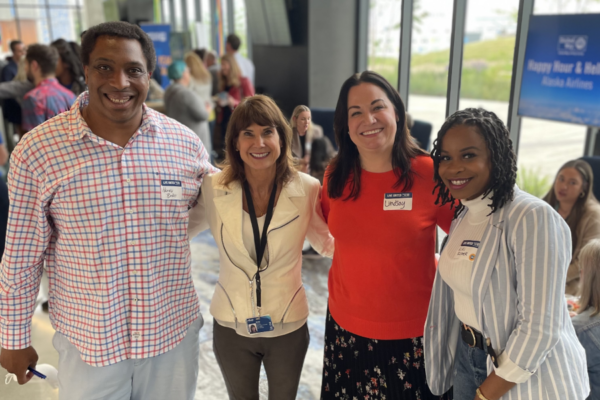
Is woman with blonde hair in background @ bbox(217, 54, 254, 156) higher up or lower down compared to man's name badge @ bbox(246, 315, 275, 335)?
higher up

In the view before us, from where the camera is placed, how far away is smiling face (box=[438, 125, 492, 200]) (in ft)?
4.58

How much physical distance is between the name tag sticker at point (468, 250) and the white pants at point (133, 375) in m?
1.01

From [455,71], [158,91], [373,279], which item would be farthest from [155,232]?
[158,91]

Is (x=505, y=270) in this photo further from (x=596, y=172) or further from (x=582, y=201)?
(x=596, y=172)

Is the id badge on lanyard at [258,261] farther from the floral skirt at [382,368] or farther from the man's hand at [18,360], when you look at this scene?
the man's hand at [18,360]

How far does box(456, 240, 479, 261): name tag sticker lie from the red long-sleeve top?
29 cm

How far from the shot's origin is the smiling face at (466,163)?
4.58ft

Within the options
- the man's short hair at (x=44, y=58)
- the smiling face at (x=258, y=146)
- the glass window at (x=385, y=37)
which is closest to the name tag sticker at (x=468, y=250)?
the smiling face at (x=258, y=146)

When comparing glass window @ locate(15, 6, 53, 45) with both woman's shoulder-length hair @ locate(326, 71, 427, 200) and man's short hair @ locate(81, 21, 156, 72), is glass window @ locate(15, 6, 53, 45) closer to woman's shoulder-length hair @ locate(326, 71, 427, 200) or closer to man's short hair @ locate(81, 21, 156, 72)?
man's short hair @ locate(81, 21, 156, 72)

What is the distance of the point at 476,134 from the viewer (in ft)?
4.58

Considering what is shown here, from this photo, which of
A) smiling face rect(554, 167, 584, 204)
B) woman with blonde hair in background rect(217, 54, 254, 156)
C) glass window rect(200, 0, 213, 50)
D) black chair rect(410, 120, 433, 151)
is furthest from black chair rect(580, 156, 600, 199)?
glass window rect(200, 0, 213, 50)

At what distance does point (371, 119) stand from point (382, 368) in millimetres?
936

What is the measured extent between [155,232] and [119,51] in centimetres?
60

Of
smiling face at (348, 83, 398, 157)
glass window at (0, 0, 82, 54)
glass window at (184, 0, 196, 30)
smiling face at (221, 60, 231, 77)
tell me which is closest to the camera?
smiling face at (348, 83, 398, 157)
